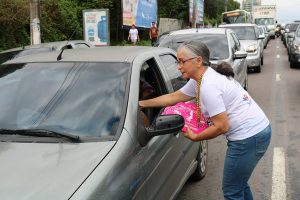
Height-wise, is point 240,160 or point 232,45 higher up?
point 232,45

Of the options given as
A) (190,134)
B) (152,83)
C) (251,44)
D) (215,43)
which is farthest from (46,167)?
(251,44)

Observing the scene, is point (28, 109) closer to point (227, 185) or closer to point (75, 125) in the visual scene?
point (75, 125)

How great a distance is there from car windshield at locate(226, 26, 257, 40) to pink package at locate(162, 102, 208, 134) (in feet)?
46.0

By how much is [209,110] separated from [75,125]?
0.90 meters

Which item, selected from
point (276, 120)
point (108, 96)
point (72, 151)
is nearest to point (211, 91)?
point (108, 96)

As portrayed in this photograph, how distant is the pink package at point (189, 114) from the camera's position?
3426mm

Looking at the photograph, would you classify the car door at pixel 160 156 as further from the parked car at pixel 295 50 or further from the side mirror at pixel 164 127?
the parked car at pixel 295 50

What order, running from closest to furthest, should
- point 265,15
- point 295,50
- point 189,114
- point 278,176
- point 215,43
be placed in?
1. point 189,114
2. point 278,176
3. point 215,43
4. point 295,50
5. point 265,15

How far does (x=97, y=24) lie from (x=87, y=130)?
51.9ft

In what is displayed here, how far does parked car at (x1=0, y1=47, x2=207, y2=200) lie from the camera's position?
2.62 m

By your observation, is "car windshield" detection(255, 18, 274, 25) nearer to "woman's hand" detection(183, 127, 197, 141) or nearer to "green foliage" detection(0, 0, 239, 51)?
"green foliage" detection(0, 0, 239, 51)

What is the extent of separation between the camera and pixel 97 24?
18.7 m

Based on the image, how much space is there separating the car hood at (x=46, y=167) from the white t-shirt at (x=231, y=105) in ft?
2.38

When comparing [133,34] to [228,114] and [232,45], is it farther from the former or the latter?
[228,114]
